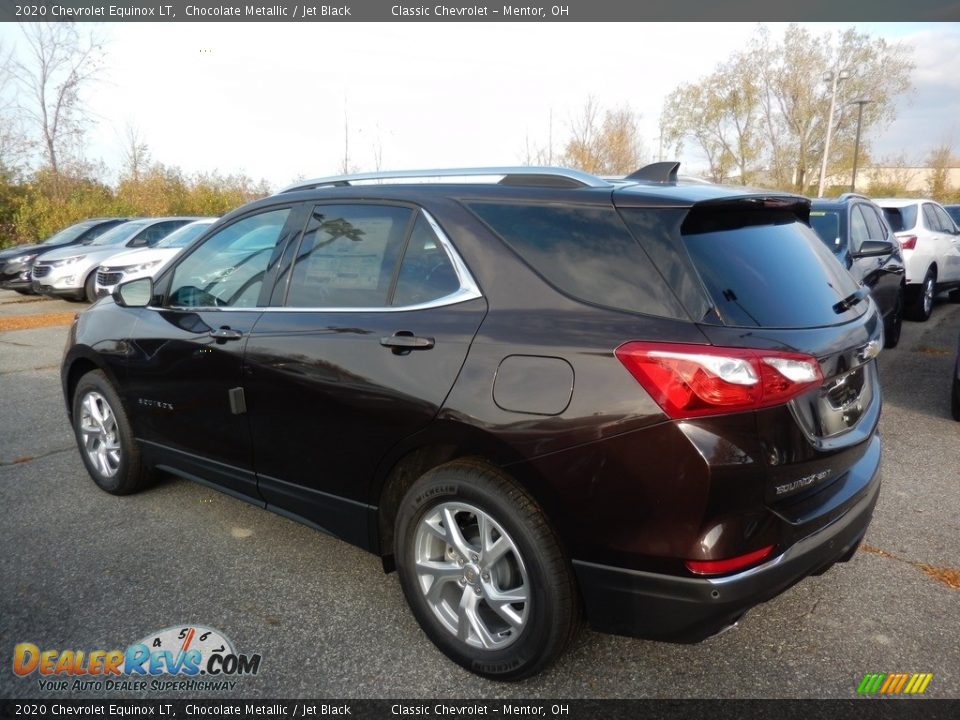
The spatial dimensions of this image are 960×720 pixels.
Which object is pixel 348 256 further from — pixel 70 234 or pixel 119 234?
pixel 70 234

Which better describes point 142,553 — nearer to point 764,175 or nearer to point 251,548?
point 251,548

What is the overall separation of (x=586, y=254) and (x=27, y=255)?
708 inches

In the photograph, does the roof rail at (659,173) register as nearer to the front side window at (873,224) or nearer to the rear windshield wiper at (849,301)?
the rear windshield wiper at (849,301)

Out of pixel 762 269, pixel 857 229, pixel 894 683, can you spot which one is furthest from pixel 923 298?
pixel 762 269

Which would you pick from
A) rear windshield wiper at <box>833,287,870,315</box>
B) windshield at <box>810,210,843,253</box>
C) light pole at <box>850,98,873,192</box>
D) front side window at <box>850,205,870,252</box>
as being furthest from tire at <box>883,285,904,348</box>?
light pole at <box>850,98,873,192</box>

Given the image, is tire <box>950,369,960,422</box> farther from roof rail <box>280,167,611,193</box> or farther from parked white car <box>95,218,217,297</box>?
parked white car <box>95,218,217,297</box>

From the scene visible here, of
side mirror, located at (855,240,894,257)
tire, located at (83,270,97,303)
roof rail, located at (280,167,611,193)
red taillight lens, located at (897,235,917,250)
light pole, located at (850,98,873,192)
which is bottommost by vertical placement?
tire, located at (83,270,97,303)

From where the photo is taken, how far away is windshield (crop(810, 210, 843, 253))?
6984mm

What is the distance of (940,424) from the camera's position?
549 centimetres

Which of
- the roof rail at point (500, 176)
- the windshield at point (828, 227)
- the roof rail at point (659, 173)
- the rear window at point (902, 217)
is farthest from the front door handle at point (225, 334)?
the rear window at point (902, 217)

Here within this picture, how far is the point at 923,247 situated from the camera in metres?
10.1

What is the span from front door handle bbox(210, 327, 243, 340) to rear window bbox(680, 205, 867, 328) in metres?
2.03

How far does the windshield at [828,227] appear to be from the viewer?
22.9 feet

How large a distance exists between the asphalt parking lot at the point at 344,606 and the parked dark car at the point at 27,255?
1413 centimetres
